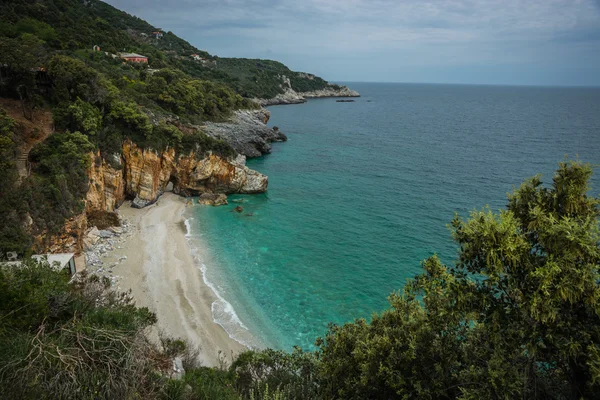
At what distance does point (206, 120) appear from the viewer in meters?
54.2

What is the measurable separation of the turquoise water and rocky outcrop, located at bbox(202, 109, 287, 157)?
267cm

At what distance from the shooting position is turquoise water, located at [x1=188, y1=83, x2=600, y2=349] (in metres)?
23.6

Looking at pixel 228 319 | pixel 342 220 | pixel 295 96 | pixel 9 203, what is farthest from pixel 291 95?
pixel 228 319

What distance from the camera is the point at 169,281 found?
81.3 feet

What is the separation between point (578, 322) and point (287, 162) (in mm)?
53963

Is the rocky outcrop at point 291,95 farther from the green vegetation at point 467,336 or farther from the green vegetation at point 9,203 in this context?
the green vegetation at point 467,336

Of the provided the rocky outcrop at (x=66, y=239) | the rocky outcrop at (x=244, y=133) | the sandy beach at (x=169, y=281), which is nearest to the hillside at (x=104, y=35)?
the rocky outcrop at (x=244, y=133)

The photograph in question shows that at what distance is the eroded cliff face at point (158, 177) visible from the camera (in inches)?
1248

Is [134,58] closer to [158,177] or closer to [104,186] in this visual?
[158,177]

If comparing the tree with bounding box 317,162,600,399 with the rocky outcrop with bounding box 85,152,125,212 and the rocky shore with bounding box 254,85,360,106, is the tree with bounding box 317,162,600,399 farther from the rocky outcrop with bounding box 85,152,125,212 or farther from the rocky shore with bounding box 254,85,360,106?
the rocky shore with bounding box 254,85,360,106

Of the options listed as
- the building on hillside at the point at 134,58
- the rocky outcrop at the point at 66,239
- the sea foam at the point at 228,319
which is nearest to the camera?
the sea foam at the point at 228,319

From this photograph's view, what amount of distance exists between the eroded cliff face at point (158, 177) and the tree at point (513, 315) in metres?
28.7

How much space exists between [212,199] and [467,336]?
34.1 m

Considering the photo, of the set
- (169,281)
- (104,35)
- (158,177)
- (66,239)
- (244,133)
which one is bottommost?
(169,281)
